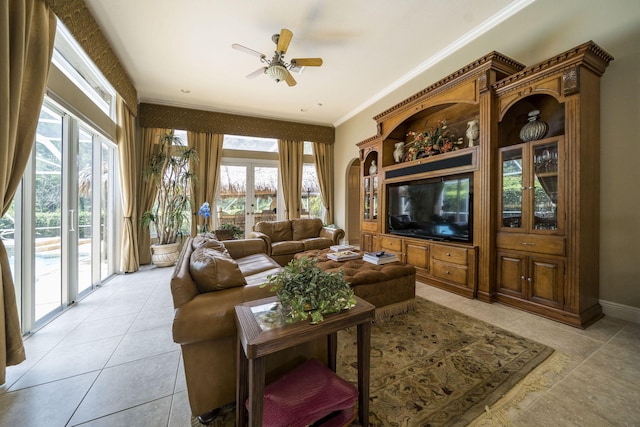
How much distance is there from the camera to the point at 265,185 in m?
6.03

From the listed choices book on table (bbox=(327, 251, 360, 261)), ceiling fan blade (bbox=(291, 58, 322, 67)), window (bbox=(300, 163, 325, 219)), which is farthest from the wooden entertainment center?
window (bbox=(300, 163, 325, 219))

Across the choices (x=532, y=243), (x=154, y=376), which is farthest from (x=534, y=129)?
(x=154, y=376)

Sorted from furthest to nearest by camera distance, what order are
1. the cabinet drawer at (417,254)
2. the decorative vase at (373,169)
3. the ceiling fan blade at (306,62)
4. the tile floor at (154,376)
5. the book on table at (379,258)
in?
the decorative vase at (373,169)
the cabinet drawer at (417,254)
the ceiling fan blade at (306,62)
the book on table at (379,258)
the tile floor at (154,376)

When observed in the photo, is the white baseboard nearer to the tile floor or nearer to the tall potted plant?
the tile floor

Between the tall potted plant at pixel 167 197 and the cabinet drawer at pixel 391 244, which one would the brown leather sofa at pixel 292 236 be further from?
the tall potted plant at pixel 167 197

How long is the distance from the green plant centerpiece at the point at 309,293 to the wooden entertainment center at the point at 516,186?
2.35m

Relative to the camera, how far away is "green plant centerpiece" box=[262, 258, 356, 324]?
106cm

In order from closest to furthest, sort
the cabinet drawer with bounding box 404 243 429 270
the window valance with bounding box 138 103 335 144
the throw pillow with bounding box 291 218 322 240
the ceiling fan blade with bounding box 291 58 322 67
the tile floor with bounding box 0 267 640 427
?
the tile floor with bounding box 0 267 640 427 → the ceiling fan blade with bounding box 291 58 322 67 → the cabinet drawer with bounding box 404 243 429 270 → the throw pillow with bounding box 291 218 322 240 → the window valance with bounding box 138 103 335 144

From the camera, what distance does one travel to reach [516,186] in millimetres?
2590

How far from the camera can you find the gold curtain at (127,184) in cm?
391

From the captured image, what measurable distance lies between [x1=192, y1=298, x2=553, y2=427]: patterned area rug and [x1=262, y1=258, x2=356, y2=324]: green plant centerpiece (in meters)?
0.68

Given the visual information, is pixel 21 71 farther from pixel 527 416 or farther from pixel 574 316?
pixel 574 316

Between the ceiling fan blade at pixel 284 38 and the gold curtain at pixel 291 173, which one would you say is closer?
the ceiling fan blade at pixel 284 38

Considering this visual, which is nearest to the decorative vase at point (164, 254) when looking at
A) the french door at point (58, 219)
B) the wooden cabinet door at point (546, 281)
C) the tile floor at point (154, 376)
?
the french door at point (58, 219)
